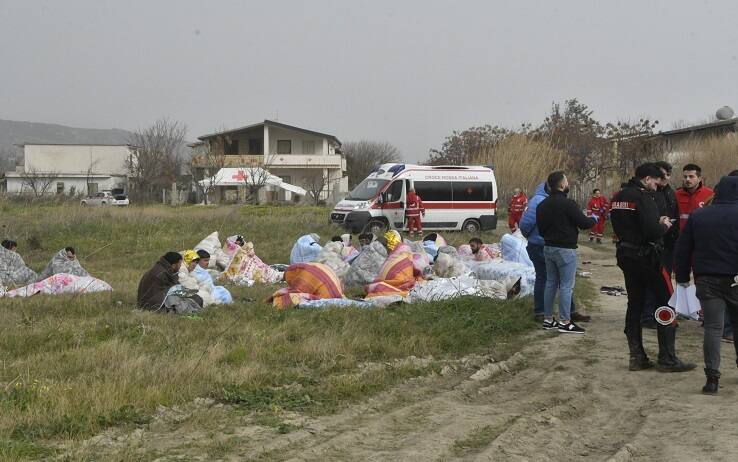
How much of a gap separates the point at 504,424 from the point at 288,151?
53107 mm

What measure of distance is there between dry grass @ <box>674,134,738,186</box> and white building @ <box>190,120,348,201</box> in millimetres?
26618

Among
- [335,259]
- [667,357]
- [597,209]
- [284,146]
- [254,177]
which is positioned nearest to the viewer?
[667,357]

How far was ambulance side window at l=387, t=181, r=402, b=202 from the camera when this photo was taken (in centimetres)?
2261

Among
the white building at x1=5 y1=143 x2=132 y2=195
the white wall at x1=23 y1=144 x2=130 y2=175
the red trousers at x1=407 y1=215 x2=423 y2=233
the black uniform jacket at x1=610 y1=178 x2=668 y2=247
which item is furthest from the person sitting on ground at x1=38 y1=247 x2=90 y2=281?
the white wall at x1=23 y1=144 x2=130 y2=175

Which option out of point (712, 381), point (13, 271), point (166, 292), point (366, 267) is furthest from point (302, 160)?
point (712, 381)

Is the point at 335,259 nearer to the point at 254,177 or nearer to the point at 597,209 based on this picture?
the point at 597,209

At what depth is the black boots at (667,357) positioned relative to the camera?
633 centimetres

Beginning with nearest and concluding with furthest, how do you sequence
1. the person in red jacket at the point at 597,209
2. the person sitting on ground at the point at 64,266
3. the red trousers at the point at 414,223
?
the person sitting on ground at the point at 64,266, the red trousers at the point at 414,223, the person in red jacket at the point at 597,209

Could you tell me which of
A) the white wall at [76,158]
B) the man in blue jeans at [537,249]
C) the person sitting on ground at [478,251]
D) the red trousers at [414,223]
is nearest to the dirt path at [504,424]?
the man in blue jeans at [537,249]

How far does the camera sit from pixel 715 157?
101 ft

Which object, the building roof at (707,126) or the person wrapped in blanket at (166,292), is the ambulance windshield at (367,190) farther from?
the building roof at (707,126)

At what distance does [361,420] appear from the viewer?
5.11 m

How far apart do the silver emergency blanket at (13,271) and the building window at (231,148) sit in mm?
43568

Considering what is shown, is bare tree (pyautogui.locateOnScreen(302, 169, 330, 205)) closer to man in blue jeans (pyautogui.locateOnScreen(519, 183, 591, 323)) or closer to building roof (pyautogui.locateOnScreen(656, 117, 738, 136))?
building roof (pyautogui.locateOnScreen(656, 117, 738, 136))
